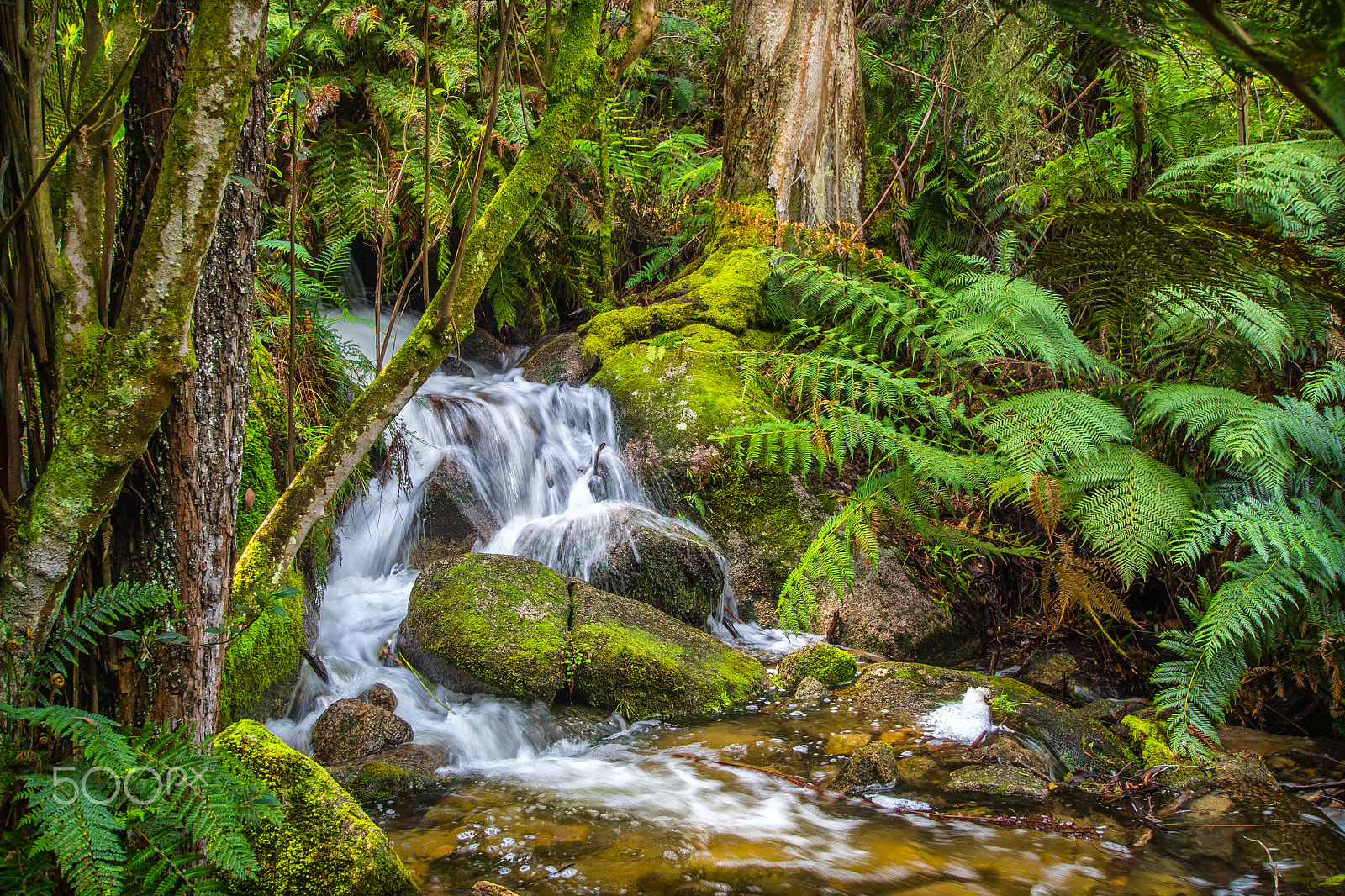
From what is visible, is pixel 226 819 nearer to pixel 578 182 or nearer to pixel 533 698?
pixel 533 698

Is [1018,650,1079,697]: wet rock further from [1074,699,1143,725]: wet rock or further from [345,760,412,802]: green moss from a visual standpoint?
[345,760,412,802]: green moss

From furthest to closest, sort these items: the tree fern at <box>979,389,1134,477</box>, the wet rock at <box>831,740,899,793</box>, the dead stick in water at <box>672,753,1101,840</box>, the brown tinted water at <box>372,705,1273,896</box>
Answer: the tree fern at <box>979,389,1134,477</box>
the wet rock at <box>831,740,899,793</box>
the dead stick in water at <box>672,753,1101,840</box>
the brown tinted water at <box>372,705,1273,896</box>

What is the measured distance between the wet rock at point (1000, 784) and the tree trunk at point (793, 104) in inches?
186

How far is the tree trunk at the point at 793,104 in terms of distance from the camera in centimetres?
665

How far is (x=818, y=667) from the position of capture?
3971 mm

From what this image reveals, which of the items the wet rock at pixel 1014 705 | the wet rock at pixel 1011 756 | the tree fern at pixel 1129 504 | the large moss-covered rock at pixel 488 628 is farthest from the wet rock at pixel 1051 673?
the large moss-covered rock at pixel 488 628

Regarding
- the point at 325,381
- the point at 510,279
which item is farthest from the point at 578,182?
the point at 325,381

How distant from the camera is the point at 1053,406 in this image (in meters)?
3.64

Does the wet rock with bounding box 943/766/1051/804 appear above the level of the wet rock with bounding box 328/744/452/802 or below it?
above

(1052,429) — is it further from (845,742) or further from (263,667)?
(263,667)

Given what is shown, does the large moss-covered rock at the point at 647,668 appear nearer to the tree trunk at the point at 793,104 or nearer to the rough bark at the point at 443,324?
the rough bark at the point at 443,324

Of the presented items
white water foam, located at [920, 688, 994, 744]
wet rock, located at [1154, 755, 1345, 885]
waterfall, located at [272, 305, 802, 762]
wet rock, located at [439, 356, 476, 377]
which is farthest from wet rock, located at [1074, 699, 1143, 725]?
wet rock, located at [439, 356, 476, 377]

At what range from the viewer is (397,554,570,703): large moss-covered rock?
361 centimetres

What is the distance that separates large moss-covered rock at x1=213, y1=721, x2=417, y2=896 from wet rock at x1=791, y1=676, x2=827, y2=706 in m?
2.10
